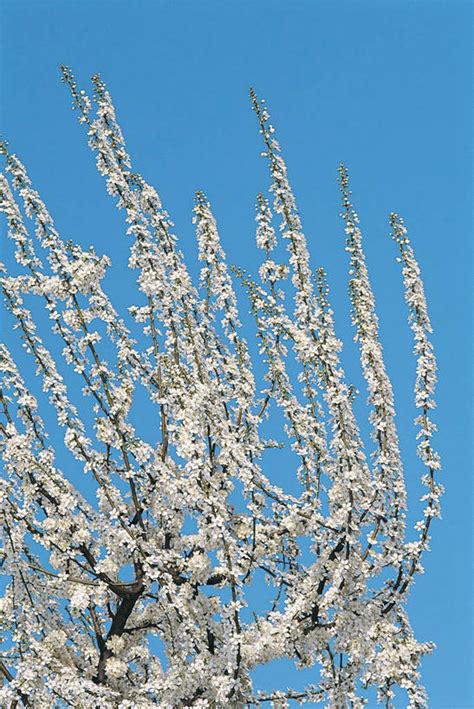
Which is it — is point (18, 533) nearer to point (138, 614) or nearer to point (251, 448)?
point (138, 614)

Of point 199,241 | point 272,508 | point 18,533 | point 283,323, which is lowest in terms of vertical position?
point 18,533

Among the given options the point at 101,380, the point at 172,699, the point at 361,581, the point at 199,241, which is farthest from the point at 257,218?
the point at 172,699

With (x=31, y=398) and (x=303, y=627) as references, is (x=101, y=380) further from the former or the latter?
(x=303, y=627)

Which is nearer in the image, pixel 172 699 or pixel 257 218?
pixel 172 699

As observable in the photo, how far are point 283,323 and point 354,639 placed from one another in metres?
4.39

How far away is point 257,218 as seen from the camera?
44.3 feet

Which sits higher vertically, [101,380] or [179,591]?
[101,380]

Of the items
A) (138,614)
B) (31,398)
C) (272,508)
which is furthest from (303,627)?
(31,398)

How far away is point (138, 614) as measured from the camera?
13.6m

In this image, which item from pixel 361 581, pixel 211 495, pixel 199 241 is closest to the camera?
pixel 211 495

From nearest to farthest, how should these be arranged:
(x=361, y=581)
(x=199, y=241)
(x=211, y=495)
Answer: (x=211, y=495)
(x=361, y=581)
(x=199, y=241)

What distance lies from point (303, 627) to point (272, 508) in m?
1.67

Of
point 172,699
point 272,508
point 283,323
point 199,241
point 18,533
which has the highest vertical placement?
point 199,241

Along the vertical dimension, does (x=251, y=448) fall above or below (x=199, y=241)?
below
